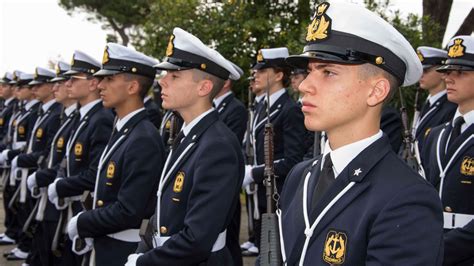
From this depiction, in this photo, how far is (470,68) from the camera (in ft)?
15.0

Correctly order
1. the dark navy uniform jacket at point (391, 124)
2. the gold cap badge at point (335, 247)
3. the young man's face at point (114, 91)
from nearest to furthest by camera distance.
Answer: the gold cap badge at point (335, 247) → the young man's face at point (114, 91) → the dark navy uniform jacket at point (391, 124)

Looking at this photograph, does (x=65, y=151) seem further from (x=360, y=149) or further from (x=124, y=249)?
(x=360, y=149)

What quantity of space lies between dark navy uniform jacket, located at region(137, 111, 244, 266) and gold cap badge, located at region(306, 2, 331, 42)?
1.28 meters

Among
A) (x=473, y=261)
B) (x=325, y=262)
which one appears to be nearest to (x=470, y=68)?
(x=473, y=261)

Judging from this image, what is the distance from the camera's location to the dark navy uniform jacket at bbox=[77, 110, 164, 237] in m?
4.16

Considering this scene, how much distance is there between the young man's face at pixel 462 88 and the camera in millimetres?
4500

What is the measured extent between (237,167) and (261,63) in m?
3.77

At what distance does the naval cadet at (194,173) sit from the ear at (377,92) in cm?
136

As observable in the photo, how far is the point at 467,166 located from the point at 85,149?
9.75 ft

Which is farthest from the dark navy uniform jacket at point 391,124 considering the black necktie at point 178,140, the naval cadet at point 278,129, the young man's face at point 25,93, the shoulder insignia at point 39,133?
the young man's face at point 25,93

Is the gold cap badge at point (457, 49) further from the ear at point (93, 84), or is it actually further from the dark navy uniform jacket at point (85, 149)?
the ear at point (93, 84)

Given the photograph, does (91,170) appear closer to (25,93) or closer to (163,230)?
(163,230)

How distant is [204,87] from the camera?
394cm

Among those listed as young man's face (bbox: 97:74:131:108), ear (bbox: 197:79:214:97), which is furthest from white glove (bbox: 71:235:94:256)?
ear (bbox: 197:79:214:97)
